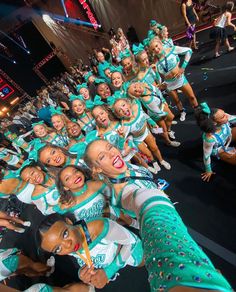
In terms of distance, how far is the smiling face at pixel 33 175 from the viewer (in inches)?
105

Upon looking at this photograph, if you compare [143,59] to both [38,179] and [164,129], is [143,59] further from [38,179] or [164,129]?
[38,179]

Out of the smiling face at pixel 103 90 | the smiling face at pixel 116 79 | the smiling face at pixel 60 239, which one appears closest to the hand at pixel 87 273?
the smiling face at pixel 60 239

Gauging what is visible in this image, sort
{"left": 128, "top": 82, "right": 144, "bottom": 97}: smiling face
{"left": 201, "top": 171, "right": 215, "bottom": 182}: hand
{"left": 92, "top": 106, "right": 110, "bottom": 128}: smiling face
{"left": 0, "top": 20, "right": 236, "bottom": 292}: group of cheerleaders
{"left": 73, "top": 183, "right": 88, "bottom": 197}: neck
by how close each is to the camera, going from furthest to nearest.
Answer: {"left": 128, "top": 82, "right": 144, "bottom": 97}: smiling face
{"left": 92, "top": 106, "right": 110, "bottom": 128}: smiling face
{"left": 201, "top": 171, "right": 215, "bottom": 182}: hand
{"left": 73, "top": 183, "right": 88, "bottom": 197}: neck
{"left": 0, "top": 20, "right": 236, "bottom": 292}: group of cheerleaders

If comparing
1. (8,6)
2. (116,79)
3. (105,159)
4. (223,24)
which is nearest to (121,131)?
(116,79)

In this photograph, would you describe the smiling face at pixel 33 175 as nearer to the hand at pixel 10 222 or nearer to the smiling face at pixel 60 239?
the smiling face at pixel 60 239

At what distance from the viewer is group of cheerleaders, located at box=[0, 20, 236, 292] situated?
734mm

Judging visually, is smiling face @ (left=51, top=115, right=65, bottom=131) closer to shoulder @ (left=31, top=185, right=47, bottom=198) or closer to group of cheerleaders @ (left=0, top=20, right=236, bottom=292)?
group of cheerleaders @ (left=0, top=20, right=236, bottom=292)

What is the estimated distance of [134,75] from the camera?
13.9ft

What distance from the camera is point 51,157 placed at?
102 inches

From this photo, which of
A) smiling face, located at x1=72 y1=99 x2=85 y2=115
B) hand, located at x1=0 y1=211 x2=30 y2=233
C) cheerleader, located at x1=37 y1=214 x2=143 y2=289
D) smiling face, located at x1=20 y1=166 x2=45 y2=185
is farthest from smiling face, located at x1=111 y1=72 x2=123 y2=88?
hand, located at x1=0 y1=211 x2=30 y2=233

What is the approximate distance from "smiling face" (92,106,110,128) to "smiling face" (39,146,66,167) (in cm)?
78

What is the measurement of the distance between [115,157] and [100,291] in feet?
6.44

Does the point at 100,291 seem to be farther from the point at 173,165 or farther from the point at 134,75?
the point at 134,75

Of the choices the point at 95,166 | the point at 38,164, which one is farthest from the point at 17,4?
the point at 95,166
